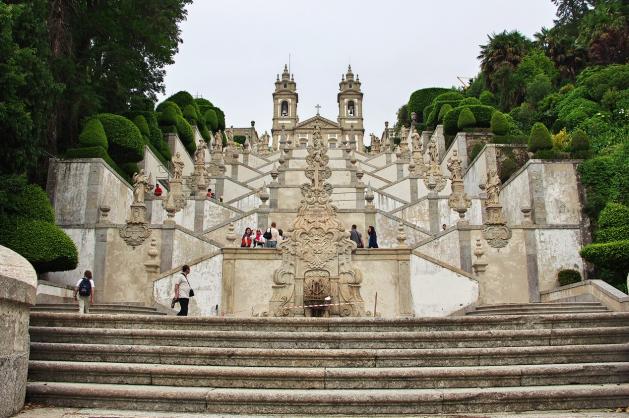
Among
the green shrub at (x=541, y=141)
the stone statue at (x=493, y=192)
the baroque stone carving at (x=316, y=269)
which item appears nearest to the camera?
the baroque stone carving at (x=316, y=269)

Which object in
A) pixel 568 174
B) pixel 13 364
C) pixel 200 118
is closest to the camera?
pixel 13 364

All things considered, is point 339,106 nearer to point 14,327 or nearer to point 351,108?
point 351,108

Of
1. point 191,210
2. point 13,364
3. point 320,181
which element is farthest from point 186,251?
point 13,364

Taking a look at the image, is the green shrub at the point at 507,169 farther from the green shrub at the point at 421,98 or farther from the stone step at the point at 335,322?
the green shrub at the point at 421,98

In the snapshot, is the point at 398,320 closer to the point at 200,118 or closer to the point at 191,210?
the point at 191,210

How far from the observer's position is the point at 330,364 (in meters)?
6.47

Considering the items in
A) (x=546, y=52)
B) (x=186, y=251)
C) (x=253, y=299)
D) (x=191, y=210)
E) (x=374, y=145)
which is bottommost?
(x=253, y=299)

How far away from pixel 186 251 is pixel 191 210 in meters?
5.35

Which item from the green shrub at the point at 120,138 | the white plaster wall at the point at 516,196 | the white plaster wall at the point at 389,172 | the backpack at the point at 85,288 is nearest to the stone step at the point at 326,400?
the backpack at the point at 85,288

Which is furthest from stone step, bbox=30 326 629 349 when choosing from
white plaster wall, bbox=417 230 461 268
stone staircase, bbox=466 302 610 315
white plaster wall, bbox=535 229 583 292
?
Answer: white plaster wall, bbox=535 229 583 292

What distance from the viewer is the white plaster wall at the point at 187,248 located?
63.5ft

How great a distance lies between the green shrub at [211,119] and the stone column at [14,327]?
45734 mm

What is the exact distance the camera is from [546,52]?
142 feet

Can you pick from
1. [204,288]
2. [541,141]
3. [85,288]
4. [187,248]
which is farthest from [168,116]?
[85,288]
